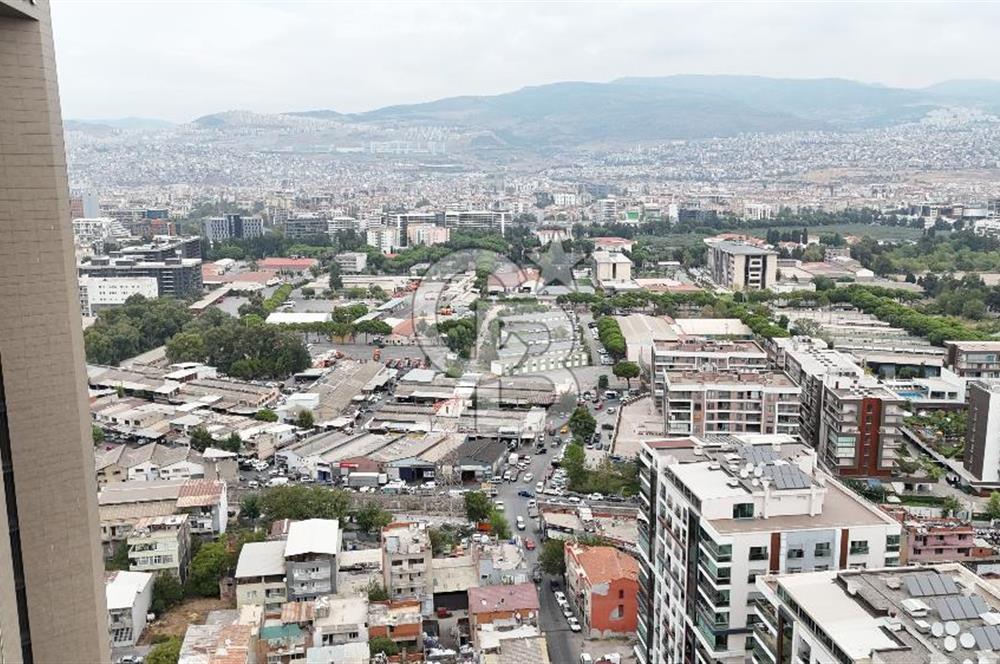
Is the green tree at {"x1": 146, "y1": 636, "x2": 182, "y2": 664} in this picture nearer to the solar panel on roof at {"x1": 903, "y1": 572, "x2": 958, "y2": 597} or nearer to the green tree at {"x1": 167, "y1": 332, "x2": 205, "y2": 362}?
the solar panel on roof at {"x1": 903, "y1": 572, "x2": 958, "y2": 597}

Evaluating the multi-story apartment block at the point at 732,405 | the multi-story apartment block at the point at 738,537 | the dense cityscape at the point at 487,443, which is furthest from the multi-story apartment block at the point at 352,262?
the multi-story apartment block at the point at 738,537

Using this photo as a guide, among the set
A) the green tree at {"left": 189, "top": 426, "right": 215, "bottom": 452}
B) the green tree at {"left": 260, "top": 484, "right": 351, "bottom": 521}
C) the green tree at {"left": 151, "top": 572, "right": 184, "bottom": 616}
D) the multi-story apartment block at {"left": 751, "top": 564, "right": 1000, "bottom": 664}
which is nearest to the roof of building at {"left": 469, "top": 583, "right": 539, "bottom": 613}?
the green tree at {"left": 260, "top": 484, "right": 351, "bottom": 521}

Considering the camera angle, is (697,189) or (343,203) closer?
(343,203)

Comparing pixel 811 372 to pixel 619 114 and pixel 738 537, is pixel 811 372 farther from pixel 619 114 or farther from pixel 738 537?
pixel 619 114

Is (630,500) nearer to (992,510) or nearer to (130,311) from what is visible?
(992,510)

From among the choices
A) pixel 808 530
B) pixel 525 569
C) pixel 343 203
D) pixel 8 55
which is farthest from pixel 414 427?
pixel 343 203

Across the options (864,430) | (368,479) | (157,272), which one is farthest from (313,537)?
(157,272)

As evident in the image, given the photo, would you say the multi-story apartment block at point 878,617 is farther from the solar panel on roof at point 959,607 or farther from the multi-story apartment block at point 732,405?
the multi-story apartment block at point 732,405
